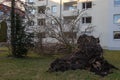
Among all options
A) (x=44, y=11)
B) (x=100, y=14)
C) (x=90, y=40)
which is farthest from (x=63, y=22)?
(x=100, y=14)

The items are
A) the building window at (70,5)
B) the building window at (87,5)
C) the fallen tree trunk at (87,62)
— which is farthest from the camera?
the building window at (70,5)

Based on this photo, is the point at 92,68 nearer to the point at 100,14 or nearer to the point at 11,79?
the point at 11,79

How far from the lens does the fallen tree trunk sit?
11.8m

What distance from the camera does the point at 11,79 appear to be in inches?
428

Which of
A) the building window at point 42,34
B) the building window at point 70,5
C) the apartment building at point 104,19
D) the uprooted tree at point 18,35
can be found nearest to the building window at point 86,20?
the apartment building at point 104,19

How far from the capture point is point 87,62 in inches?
480

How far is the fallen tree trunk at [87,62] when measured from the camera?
38.6 feet

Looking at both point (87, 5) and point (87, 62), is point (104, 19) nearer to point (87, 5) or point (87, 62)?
point (87, 5)

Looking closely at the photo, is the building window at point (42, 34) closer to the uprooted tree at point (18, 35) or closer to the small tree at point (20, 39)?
the uprooted tree at point (18, 35)

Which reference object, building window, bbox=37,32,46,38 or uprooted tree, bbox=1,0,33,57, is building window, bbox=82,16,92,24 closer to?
building window, bbox=37,32,46,38

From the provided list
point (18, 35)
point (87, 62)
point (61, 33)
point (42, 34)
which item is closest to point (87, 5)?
point (42, 34)

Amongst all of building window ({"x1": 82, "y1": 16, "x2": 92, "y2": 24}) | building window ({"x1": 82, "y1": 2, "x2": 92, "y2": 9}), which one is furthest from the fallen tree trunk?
building window ({"x1": 82, "y1": 2, "x2": 92, "y2": 9})

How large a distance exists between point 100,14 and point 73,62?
30.7m

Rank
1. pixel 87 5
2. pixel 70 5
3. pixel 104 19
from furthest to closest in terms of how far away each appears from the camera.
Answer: pixel 70 5, pixel 87 5, pixel 104 19
